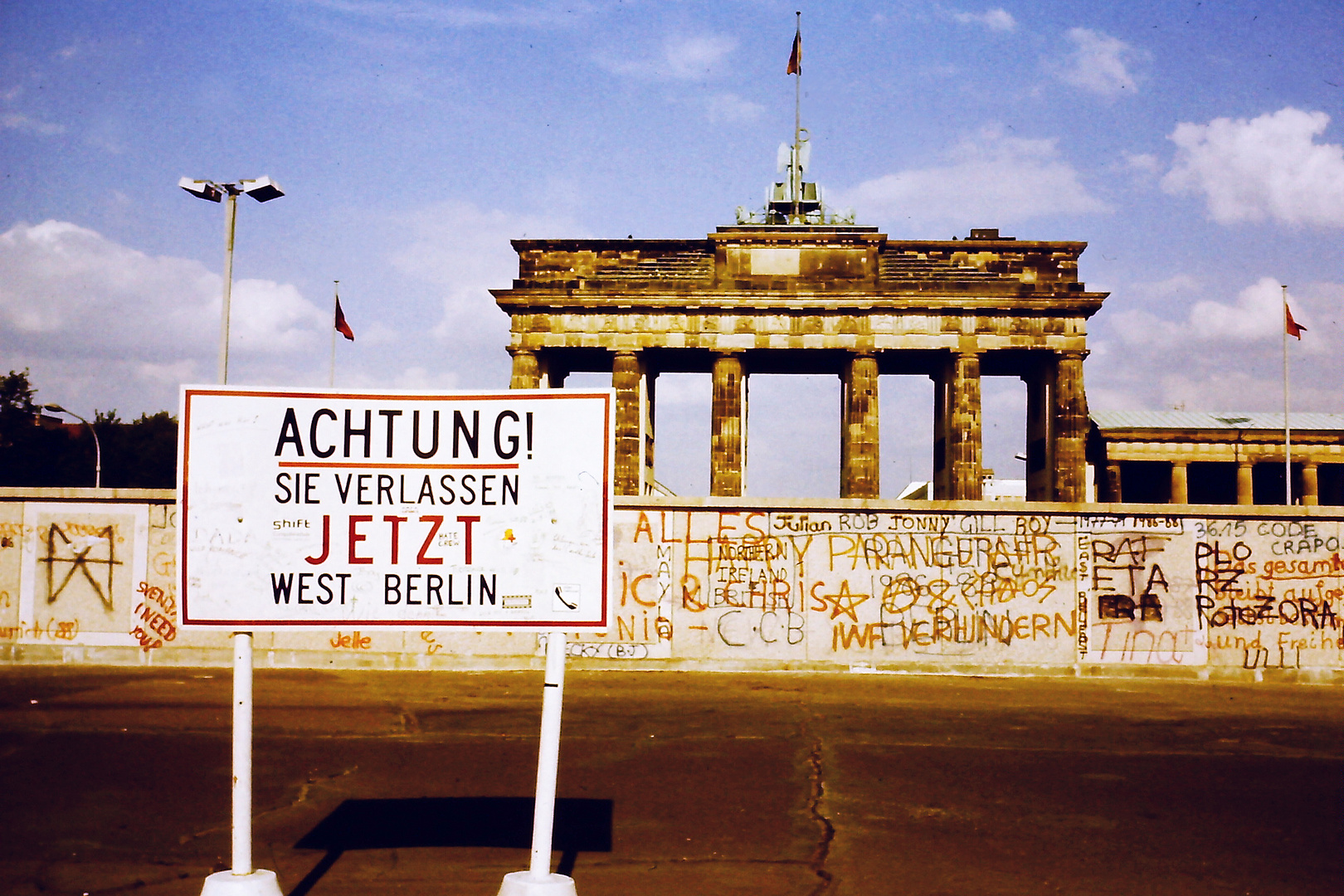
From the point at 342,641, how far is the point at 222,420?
1150cm

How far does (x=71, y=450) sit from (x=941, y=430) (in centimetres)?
5276

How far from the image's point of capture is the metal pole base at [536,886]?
186 inches

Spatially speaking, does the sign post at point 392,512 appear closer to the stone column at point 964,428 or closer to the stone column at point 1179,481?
the stone column at point 964,428

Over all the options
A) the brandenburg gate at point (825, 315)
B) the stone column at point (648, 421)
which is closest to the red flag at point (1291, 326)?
the brandenburg gate at point (825, 315)

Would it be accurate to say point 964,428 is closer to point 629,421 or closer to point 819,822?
point 629,421

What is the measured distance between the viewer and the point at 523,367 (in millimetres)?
41406

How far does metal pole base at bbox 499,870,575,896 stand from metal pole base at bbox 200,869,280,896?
1.08m

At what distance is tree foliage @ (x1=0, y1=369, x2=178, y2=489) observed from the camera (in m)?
61.8

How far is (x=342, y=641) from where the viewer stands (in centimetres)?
1596

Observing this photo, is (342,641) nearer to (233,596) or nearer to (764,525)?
(764,525)

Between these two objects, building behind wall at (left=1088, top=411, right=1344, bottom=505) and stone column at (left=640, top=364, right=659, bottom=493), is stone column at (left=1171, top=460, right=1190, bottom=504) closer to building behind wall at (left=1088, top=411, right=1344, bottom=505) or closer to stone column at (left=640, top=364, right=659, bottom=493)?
building behind wall at (left=1088, top=411, right=1344, bottom=505)

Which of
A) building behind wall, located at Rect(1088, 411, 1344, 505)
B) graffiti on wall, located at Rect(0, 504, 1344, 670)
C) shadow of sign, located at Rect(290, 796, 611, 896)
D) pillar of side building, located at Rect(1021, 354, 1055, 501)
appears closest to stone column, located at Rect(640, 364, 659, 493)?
pillar of side building, located at Rect(1021, 354, 1055, 501)

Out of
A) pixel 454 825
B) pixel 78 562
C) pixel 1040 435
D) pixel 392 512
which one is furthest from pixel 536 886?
pixel 1040 435

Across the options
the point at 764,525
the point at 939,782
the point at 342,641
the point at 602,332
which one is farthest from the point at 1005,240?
the point at 939,782
